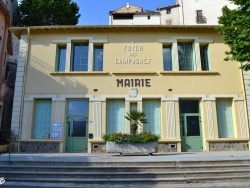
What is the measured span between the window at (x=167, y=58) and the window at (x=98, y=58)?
3.86 m

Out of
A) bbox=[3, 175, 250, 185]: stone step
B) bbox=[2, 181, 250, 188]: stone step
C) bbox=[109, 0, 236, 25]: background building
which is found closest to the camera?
bbox=[2, 181, 250, 188]: stone step

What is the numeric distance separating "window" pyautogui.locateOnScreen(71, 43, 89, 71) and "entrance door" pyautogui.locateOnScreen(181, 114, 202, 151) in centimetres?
667

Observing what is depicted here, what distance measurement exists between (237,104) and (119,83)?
22.7 feet

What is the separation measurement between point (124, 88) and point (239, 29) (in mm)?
6755

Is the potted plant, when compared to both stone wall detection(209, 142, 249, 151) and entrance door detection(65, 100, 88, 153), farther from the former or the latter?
stone wall detection(209, 142, 249, 151)

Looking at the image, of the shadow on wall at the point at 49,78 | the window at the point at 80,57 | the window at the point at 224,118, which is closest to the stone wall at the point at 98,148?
the shadow on wall at the point at 49,78

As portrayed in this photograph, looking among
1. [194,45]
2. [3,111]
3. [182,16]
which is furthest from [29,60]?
[182,16]

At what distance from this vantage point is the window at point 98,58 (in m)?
16.2

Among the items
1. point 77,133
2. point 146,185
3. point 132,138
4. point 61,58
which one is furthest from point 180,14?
point 146,185

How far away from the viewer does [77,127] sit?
608 inches

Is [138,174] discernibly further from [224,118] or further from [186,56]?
[186,56]

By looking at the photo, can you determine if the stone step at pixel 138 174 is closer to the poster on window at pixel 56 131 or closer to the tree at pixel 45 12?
the poster on window at pixel 56 131

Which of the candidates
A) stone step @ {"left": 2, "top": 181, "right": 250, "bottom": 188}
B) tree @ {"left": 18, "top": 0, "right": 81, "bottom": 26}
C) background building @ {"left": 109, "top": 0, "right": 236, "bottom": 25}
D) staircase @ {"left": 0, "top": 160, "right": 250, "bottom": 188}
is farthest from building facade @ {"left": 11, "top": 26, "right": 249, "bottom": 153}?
background building @ {"left": 109, "top": 0, "right": 236, "bottom": 25}

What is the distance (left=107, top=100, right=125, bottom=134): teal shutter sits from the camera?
601 inches
